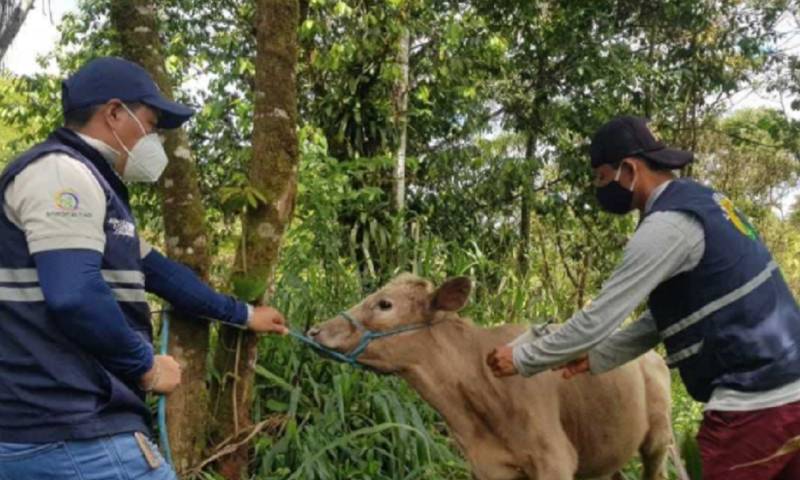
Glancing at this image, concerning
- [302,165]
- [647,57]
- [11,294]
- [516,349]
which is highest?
[647,57]

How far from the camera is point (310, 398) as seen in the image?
19.2 feet

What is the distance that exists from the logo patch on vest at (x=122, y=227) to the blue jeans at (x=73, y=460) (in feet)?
2.18

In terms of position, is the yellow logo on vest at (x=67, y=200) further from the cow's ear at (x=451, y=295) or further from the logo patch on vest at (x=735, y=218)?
the logo patch on vest at (x=735, y=218)

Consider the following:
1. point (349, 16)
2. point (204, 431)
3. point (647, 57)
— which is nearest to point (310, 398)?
point (204, 431)

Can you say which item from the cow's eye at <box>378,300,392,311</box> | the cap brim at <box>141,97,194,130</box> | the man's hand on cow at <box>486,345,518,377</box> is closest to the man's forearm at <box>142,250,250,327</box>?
the cap brim at <box>141,97,194,130</box>

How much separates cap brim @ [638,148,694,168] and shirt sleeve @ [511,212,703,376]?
1.09 ft

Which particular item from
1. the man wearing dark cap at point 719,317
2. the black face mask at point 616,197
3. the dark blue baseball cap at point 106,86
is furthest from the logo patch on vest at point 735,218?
the dark blue baseball cap at point 106,86

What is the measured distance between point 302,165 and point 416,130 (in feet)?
13.8

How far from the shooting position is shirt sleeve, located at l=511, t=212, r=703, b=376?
3.46 metres

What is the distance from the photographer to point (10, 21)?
6043mm

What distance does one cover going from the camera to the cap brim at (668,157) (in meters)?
3.77

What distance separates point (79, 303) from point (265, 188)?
2.22m

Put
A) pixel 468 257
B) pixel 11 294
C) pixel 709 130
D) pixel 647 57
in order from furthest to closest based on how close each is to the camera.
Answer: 1. pixel 709 130
2. pixel 647 57
3. pixel 468 257
4. pixel 11 294

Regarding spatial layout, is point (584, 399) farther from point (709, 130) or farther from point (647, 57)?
point (709, 130)
